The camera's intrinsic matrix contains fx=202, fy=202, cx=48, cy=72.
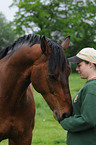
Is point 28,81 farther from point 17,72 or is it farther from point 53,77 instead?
point 53,77

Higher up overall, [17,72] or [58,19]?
[17,72]

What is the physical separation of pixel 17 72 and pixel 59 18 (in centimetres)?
2862

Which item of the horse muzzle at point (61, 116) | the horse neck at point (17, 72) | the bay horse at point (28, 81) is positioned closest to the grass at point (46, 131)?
the bay horse at point (28, 81)

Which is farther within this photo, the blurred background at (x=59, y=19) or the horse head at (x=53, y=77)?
the blurred background at (x=59, y=19)

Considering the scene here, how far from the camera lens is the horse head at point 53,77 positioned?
6.84 feet

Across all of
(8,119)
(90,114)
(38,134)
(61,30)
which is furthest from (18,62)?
(61,30)

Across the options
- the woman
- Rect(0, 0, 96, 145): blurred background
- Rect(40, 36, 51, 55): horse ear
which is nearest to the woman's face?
the woman

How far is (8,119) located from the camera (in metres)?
2.53

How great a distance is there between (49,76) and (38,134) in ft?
10.5

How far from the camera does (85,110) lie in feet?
5.99

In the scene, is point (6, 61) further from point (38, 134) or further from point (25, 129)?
point (38, 134)

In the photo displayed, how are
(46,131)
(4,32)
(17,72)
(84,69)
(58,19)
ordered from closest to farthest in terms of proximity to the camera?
(84,69), (17,72), (46,131), (58,19), (4,32)

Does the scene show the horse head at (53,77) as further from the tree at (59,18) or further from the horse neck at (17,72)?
the tree at (59,18)

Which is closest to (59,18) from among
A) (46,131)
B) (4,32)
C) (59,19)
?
(59,19)
